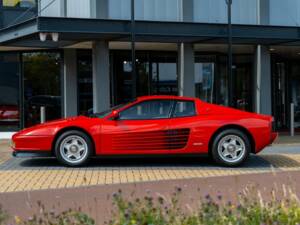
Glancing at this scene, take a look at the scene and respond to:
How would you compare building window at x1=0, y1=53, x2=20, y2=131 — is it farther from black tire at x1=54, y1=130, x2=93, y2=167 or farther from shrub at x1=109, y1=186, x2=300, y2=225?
shrub at x1=109, y1=186, x2=300, y2=225

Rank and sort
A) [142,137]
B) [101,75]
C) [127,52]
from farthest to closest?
[127,52] < [101,75] < [142,137]

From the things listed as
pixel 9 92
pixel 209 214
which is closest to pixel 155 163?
pixel 209 214

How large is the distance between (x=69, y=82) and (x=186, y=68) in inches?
145

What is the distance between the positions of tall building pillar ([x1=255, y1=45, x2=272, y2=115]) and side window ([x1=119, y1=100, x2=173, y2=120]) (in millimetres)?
5855

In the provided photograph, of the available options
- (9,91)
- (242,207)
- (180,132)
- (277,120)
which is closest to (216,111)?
(180,132)

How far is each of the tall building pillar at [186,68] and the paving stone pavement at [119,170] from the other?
3714mm

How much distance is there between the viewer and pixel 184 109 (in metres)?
10.9

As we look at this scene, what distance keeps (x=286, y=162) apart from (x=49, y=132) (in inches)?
180

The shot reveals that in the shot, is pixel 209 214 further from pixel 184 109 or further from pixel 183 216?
pixel 184 109

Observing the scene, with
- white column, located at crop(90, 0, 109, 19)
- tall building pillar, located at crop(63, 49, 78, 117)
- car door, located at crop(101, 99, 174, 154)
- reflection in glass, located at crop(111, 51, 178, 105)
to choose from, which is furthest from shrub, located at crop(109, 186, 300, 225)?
reflection in glass, located at crop(111, 51, 178, 105)

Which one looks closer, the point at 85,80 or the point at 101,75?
the point at 101,75

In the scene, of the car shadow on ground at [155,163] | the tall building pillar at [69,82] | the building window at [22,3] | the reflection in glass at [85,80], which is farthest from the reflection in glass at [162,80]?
the car shadow on ground at [155,163]

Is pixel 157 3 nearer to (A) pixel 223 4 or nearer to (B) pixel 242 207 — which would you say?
(A) pixel 223 4

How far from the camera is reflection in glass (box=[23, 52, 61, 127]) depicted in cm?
1731
